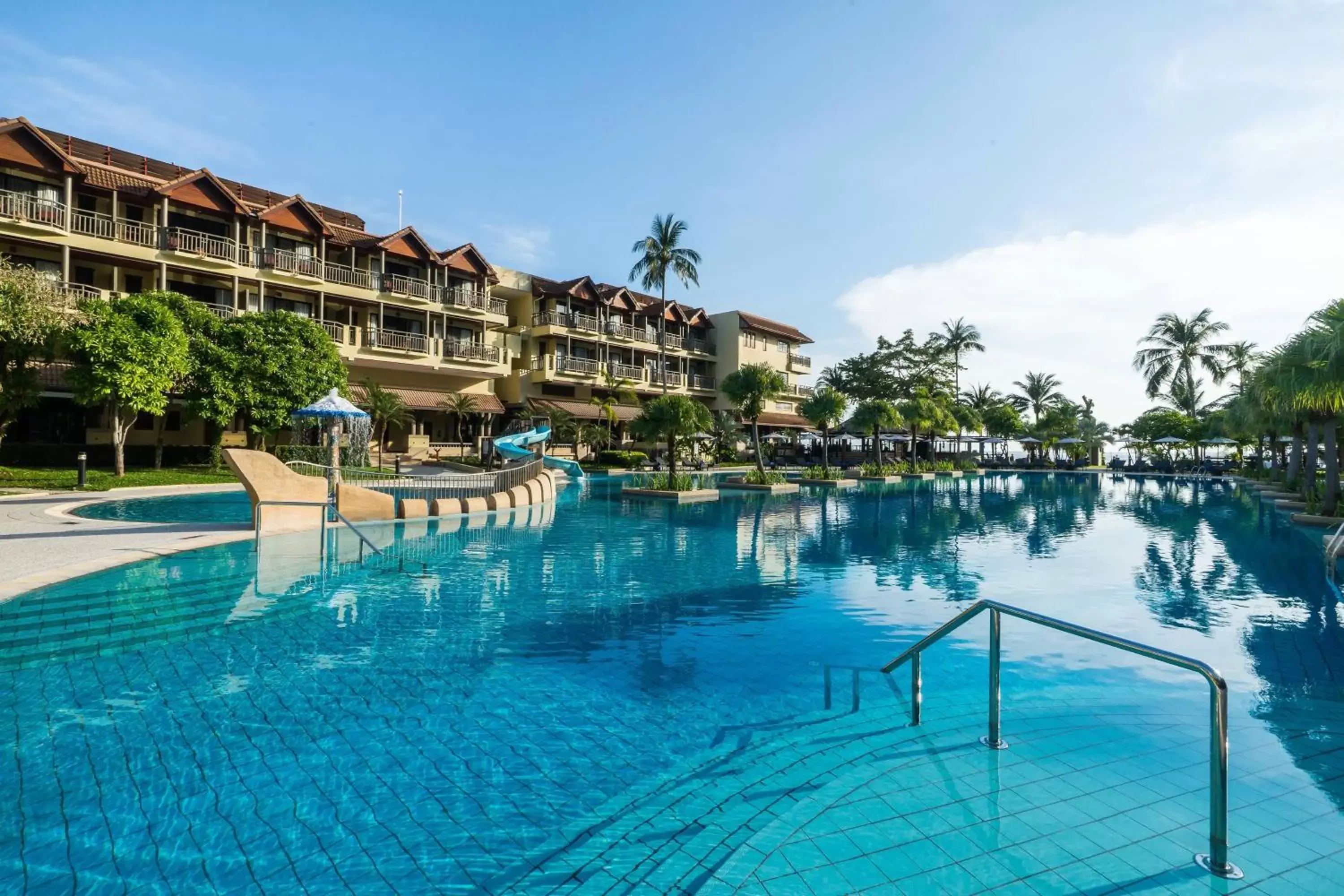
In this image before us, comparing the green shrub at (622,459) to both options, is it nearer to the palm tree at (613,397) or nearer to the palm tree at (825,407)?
the palm tree at (613,397)

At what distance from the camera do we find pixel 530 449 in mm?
36312

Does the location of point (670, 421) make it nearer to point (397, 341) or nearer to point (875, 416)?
point (875, 416)

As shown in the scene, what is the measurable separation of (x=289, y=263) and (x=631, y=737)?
34482 mm

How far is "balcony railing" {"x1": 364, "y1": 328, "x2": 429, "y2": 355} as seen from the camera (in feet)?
118

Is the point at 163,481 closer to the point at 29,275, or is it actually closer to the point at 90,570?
the point at 29,275

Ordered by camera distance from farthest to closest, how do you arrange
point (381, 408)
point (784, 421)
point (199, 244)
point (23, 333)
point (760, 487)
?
point (784, 421) → point (381, 408) → point (760, 487) → point (199, 244) → point (23, 333)

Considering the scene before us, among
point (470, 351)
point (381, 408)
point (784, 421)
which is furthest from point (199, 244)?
point (784, 421)

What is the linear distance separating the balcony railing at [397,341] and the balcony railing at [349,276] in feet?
8.03

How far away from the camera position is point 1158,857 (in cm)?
376

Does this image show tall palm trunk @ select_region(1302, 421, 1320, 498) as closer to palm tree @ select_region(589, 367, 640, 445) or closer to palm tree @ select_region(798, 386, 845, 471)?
palm tree @ select_region(798, 386, 845, 471)

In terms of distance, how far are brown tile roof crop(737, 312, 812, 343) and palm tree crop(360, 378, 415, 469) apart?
28.7 meters

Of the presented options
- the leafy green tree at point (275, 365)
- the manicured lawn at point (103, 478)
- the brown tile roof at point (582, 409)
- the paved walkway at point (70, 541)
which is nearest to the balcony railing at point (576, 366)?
the brown tile roof at point (582, 409)

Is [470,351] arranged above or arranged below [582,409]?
above

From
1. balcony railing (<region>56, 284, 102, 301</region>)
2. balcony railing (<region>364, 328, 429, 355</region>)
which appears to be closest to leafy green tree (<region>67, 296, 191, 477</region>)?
balcony railing (<region>56, 284, 102, 301</region>)
